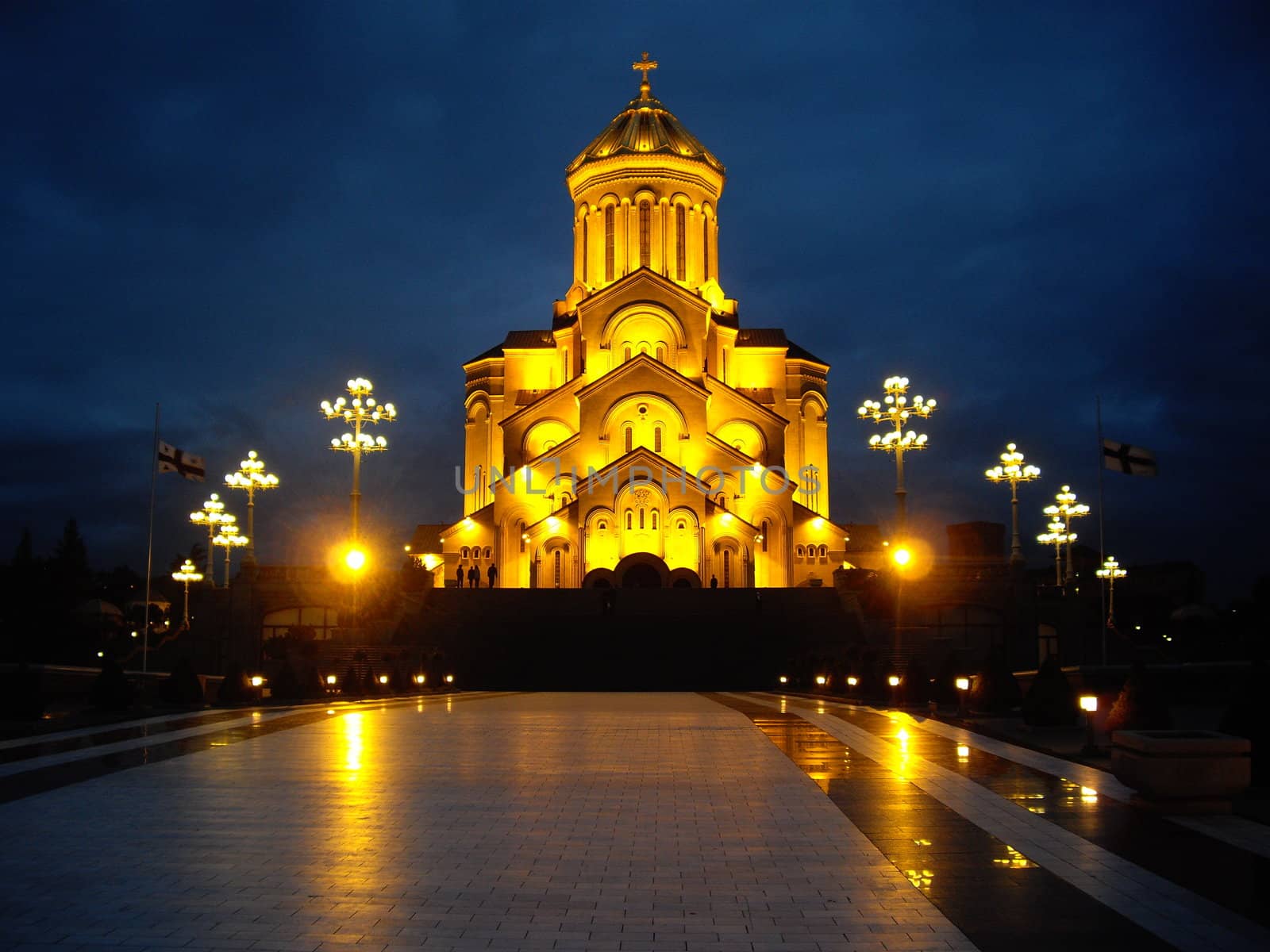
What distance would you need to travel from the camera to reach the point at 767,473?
174ft

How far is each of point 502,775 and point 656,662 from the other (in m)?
23.3

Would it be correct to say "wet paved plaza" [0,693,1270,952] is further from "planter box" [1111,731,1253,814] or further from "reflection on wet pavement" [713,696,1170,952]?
"planter box" [1111,731,1253,814]

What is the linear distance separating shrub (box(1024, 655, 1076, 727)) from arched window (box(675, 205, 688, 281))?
145 ft

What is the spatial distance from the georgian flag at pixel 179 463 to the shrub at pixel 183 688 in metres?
8.89

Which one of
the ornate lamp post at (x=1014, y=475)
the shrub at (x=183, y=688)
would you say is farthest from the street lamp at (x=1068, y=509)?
the shrub at (x=183, y=688)

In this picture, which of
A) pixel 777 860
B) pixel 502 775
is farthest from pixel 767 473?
pixel 777 860

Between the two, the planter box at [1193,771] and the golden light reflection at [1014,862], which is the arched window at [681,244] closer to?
the planter box at [1193,771]

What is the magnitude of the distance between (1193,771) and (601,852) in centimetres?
531

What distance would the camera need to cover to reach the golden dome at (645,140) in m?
62.3

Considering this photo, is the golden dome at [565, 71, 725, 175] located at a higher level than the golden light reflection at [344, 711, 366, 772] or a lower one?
higher

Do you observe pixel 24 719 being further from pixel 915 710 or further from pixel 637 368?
pixel 637 368

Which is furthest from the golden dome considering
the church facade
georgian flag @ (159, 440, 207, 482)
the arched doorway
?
georgian flag @ (159, 440, 207, 482)

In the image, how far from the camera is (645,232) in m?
61.5

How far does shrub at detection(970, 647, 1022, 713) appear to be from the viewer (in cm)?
2169
